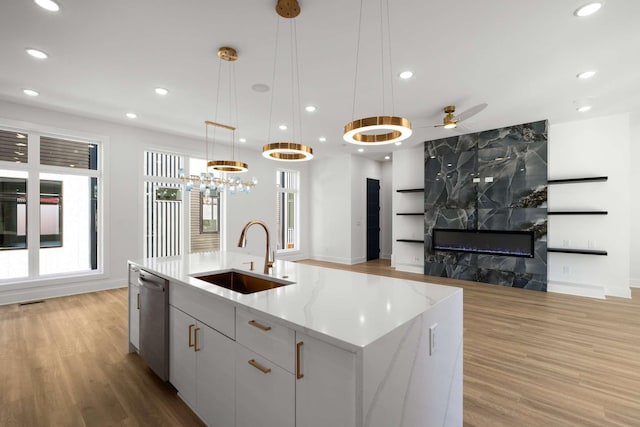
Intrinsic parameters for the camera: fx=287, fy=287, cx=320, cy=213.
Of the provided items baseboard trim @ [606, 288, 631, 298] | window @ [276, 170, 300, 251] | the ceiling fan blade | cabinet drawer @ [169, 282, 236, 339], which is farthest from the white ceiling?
window @ [276, 170, 300, 251]

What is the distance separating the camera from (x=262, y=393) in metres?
1.38

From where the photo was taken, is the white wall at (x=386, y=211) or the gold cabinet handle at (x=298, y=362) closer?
the gold cabinet handle at (x=298, y=362)

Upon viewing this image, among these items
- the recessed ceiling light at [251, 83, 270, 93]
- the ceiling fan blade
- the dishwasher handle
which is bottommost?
the dishwasher handle

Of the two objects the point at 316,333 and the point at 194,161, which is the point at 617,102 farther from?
the point at 194,161

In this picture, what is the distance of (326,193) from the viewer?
854cm

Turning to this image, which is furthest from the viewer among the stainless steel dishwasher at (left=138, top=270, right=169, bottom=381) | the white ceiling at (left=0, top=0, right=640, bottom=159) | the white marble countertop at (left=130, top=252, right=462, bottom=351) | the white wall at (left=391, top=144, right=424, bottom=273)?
the white wall at (left=391, top=144, right=424, bottom=273)

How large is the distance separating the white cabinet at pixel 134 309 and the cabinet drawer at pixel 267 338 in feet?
5.59

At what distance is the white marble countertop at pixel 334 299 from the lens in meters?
1.15

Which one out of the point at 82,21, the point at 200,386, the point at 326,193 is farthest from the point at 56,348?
the point at 326,193

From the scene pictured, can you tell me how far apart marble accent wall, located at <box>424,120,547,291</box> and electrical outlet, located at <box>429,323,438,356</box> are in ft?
16.4

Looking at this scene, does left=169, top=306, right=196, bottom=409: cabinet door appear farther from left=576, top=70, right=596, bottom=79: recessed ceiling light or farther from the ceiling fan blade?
left=576, top=70, right=596, bottom=79: recessed ceiling light

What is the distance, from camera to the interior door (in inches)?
340

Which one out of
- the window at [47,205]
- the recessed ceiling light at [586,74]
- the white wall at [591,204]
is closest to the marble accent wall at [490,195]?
the white wall at [591,204]

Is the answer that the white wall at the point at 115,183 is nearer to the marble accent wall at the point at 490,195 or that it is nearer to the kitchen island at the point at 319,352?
the kitchen island at the point at 319,352
